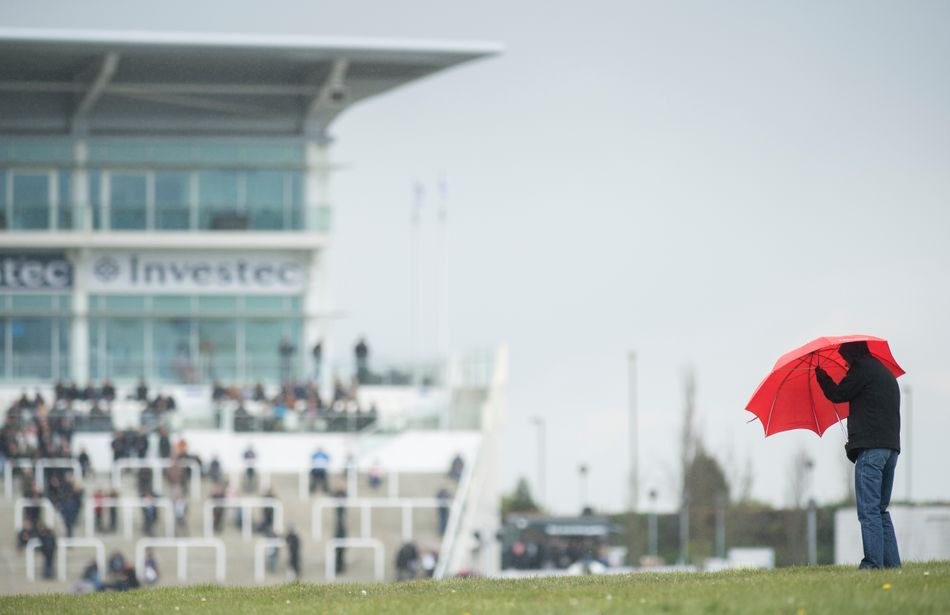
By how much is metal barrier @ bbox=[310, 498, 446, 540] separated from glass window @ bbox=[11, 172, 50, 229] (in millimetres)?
20117

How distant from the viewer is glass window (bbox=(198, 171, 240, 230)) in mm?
54781

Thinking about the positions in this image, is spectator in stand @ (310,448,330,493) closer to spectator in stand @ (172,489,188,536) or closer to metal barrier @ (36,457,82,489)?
spectator in stand @ (172,489,188,536)

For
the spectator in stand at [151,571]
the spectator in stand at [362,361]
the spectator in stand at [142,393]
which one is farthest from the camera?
the spectator in stand at [362,361]

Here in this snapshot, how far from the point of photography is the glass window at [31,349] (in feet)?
180

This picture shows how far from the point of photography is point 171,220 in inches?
2175

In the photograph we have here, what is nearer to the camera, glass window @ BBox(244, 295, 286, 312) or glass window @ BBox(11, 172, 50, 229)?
glass window @ BBox(11, 172, 50, 229)

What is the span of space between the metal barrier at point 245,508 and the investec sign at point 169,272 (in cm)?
1750

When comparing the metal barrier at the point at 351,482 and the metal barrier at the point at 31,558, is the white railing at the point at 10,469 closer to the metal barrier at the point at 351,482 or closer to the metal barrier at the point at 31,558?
the metal barrier at the point at 31,558

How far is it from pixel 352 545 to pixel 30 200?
76.5 ft

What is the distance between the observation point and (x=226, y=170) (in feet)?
180

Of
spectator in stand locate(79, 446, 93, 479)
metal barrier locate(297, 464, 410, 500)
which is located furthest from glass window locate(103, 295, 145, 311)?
metal barrier locate(297, 464, 410, 500)

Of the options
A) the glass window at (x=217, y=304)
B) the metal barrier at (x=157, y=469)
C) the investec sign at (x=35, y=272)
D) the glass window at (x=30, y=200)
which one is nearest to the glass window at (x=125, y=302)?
the investec sign at (x=35, y=272)

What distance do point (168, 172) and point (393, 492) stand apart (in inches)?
699

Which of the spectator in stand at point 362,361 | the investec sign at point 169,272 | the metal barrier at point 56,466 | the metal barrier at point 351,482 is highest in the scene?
the investec sign at point 169,272
